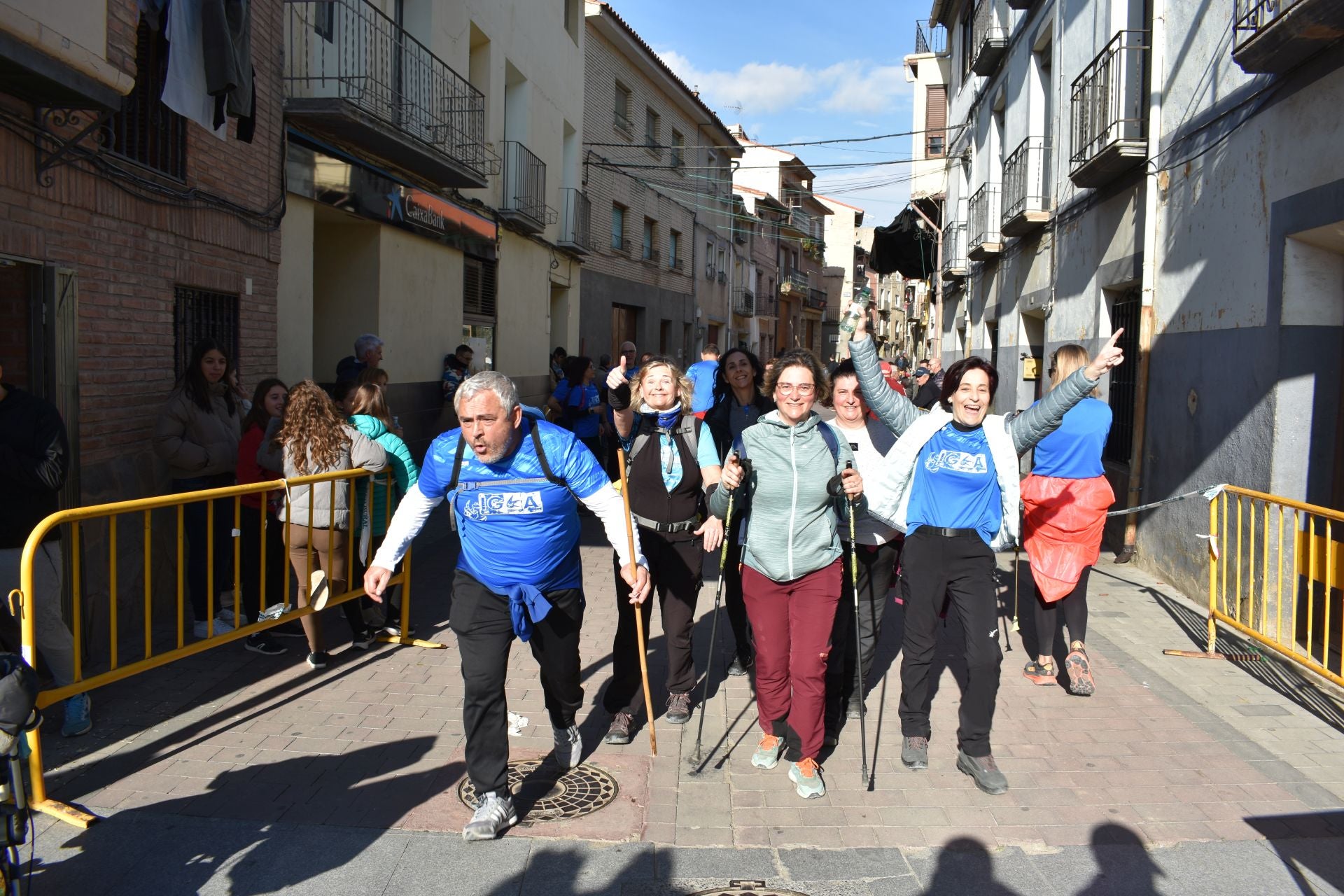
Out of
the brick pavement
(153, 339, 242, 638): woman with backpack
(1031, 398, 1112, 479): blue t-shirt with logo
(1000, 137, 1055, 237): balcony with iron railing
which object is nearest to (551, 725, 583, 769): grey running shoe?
the brick pavement

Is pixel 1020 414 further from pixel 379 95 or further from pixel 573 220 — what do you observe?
pixel 573 220

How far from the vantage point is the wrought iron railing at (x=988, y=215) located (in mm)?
15625

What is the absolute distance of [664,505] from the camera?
190 inches

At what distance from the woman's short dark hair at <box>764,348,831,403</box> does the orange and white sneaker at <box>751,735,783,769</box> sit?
1563 millimetres

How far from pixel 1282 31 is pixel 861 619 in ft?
14.3

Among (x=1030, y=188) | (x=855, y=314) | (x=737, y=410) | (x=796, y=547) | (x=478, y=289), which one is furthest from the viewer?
(x=478, y=289)

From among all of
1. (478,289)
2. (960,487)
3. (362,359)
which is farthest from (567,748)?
(478,289)

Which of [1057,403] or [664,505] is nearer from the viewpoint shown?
[1057,403]

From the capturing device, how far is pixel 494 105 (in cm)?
1539

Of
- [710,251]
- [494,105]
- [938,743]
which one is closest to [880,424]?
[938,743]

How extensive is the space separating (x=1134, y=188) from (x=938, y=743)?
6.51 meters

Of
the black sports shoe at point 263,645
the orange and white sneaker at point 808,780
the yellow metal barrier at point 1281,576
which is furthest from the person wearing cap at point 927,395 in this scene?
the orange and white sneaker at point 808,780

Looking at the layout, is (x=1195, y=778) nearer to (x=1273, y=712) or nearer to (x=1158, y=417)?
(x=1273, y=712)

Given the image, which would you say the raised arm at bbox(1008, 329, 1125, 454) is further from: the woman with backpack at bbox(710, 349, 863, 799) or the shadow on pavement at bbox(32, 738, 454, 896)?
the shadow on pavement at bbox(32, 738, 454, 896)
